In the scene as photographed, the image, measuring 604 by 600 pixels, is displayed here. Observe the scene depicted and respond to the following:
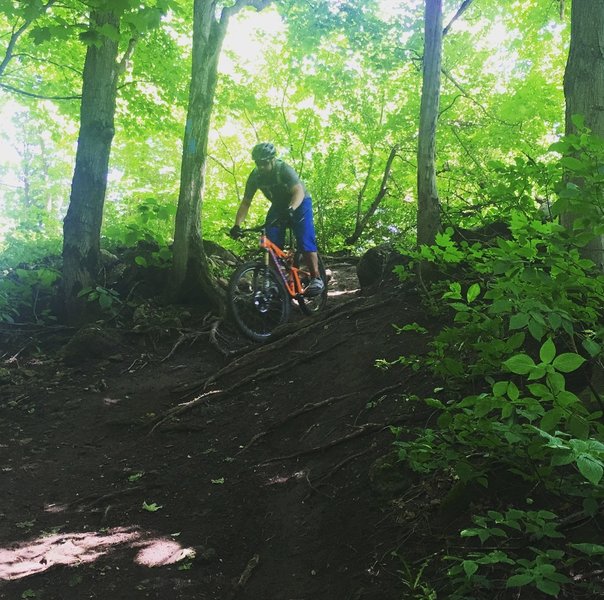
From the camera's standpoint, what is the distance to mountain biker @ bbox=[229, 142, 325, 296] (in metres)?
6.56

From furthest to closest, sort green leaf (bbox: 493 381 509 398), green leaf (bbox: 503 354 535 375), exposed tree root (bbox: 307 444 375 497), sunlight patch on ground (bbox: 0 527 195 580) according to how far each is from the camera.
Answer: exposed tree root (bbox: 307 444 375 497)
sunlight patch on ground (bbox: 0 527 195 580)
green leaf (bbox: 493 381 509 398)
green leaf (bbox: 503 354 535 375)

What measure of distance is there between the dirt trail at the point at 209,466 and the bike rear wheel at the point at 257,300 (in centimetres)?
54

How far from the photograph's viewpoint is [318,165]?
12.2 metres

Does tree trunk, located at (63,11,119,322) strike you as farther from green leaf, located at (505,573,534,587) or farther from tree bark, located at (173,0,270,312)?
green leaf, located at (505,573,534,587)

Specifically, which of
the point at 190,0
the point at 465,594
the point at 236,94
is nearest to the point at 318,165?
the point at 236,94

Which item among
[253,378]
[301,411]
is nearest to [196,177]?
[253,378]

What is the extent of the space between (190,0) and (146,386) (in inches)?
403

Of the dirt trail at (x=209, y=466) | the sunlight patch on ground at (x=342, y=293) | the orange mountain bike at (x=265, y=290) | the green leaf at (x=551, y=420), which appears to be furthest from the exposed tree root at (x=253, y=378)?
the green leaf at (x=551, y=420)

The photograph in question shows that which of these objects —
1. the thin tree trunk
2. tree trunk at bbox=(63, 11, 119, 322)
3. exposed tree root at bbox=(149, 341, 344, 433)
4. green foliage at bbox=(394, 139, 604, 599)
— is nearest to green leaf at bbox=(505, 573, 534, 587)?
green foliage at bbox=(394, 139, 604, 599)

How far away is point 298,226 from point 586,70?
12.6 ft

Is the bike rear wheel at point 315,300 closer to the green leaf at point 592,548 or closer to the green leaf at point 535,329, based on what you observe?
the green leaf at point 535,329

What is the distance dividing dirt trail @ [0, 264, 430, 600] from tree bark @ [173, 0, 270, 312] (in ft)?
3.86

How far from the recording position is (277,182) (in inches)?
266

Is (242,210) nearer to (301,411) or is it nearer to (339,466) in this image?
(301,411)
